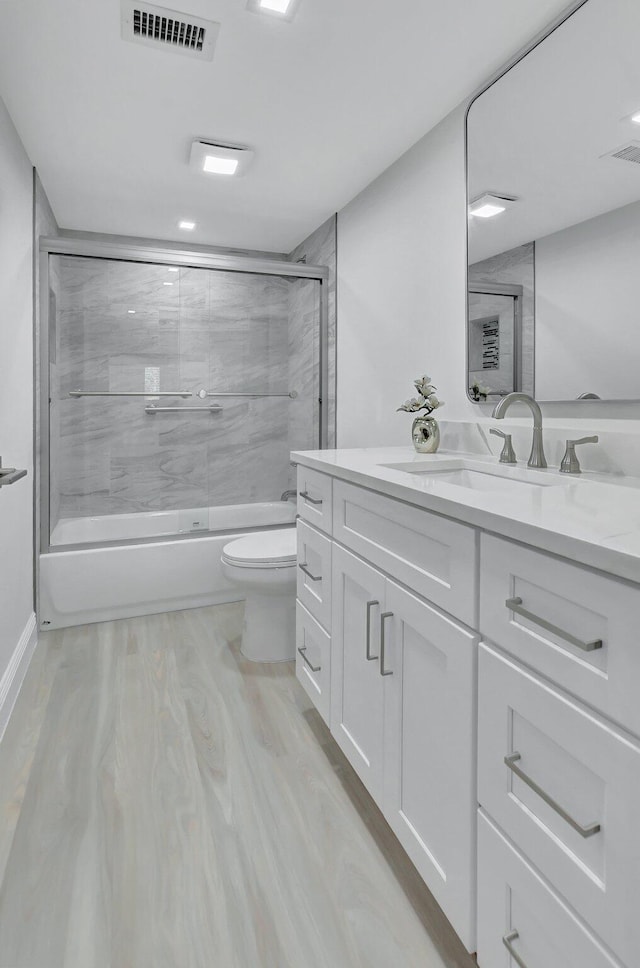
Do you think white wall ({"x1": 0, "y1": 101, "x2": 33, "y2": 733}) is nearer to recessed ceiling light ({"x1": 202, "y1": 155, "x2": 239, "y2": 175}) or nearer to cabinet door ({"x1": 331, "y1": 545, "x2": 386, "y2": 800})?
recessed ceiling light ({"x1": 202, "y1": 155, "x2": 239, "y2": 175})

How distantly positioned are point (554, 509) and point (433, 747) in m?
0.53

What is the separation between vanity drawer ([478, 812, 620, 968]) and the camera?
0.75 meters

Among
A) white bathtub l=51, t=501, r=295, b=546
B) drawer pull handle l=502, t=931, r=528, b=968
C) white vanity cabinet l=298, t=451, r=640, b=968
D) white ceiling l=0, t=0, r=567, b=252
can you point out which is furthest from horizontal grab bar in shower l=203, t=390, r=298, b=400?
drawer pull handle l=502, t=931, r=528, b=968

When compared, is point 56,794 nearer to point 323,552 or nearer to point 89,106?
point 323,552

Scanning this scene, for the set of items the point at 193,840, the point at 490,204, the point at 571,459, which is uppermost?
the point at 490,204

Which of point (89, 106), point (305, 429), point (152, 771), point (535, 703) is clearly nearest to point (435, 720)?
point (535, 703)

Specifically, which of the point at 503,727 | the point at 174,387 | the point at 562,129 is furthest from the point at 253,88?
the point at 503,727

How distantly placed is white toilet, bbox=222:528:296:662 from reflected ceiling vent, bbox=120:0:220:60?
1762 mm

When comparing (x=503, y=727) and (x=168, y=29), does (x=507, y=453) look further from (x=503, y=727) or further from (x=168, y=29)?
(x=168, y=29)

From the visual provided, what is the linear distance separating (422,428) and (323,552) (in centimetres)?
61

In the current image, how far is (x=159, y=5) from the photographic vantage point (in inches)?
61.2

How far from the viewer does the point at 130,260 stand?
3014mm

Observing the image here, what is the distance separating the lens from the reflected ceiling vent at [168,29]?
5.19 ft

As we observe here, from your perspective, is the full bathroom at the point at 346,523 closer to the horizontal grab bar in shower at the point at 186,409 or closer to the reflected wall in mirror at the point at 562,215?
the reflected wall in mirror at the point at 562,215
